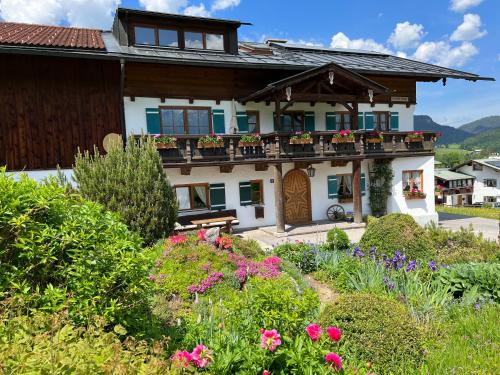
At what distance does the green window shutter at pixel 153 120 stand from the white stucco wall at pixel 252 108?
136 mm

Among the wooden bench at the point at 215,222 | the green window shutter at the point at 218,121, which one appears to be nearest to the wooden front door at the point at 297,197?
the wooden bench at the point at 215,222

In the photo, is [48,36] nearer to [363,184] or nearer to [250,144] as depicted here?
[250,144]

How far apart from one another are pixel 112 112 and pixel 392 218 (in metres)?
10.4

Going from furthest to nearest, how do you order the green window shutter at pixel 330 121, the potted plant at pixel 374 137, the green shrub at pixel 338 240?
1. the green window shutter at pixel 330 121
2. the potted plant at pixel 374 137
3. the green shrub at pixel 338 240

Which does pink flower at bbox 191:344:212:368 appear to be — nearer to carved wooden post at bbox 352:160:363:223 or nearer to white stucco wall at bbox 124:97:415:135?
white stucco wall at bbox 124:97:415:135

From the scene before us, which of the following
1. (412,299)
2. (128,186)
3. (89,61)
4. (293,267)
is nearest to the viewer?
(412,299)

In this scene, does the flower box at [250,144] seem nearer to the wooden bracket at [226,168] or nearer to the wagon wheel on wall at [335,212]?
the wooden bracket at [226,168]

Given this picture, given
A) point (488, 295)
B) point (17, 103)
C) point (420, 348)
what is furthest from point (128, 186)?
point (488, 295)

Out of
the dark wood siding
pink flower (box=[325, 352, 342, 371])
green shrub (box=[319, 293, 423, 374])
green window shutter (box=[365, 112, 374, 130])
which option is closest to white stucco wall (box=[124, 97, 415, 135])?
green window shutter (box=[365, 112, 374, 130])

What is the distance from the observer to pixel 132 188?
897 centimetres

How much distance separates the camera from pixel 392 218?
26.3ft

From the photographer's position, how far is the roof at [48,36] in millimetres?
11538

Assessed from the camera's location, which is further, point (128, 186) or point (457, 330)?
point (128, 186)

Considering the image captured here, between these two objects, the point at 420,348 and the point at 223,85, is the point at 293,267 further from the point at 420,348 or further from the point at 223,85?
the point at 223,85
